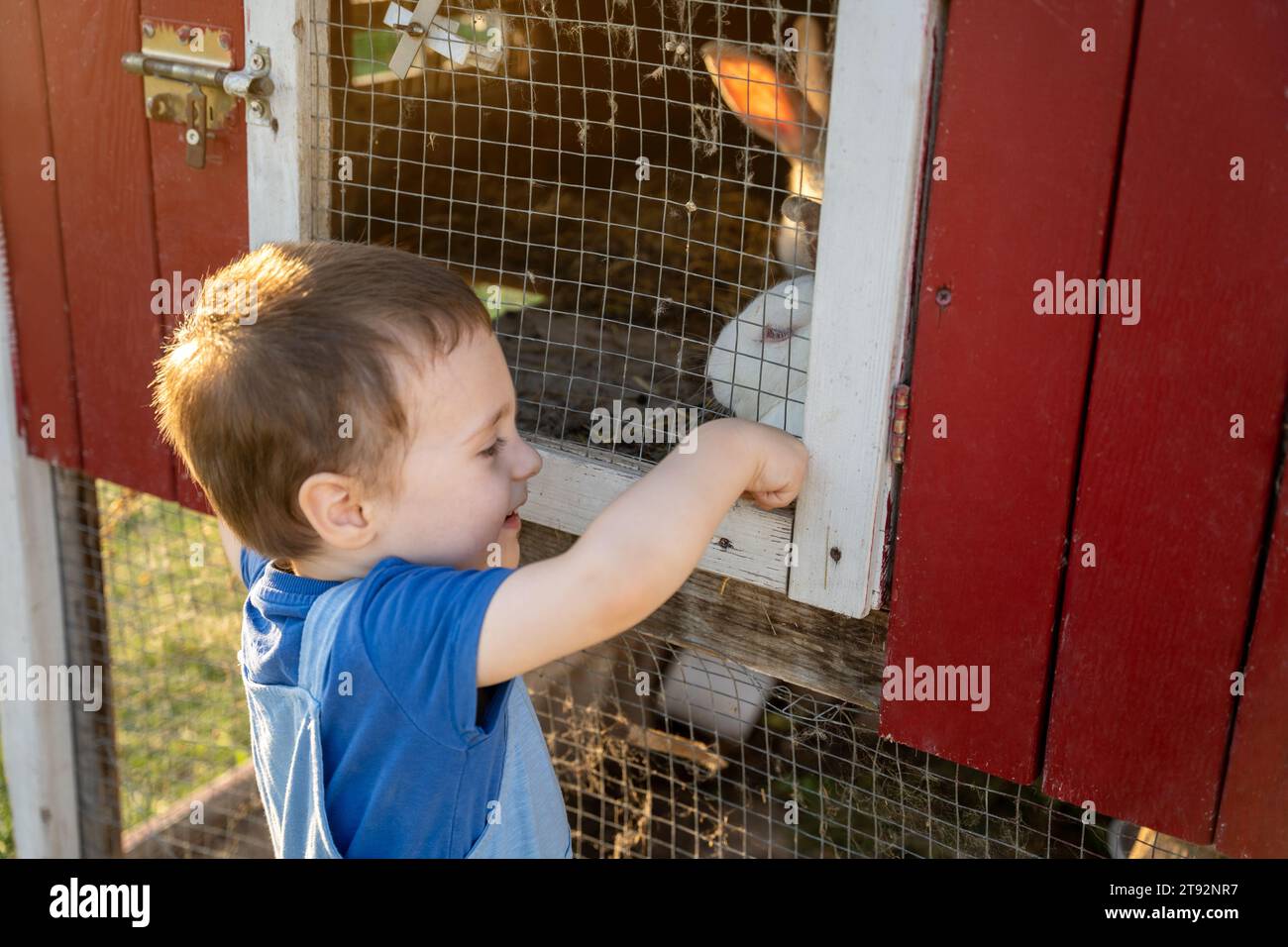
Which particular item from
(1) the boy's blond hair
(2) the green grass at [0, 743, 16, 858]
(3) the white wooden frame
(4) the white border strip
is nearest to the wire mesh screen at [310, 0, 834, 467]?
(4) the white border strip

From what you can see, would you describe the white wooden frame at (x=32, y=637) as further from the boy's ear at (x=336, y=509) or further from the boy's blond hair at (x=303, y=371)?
the boy's ear at (x=336, y=509)

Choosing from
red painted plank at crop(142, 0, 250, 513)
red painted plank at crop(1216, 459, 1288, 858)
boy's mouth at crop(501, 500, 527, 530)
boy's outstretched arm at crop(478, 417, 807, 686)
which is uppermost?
red painted plank at crop(142, 0, 250, 513)

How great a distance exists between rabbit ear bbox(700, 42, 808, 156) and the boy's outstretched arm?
1.97ft

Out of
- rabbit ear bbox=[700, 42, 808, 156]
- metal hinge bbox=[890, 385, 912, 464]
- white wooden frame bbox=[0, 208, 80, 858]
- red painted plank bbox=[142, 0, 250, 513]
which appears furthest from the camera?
white wooden frame bbox=[0, 208, 80, 858]

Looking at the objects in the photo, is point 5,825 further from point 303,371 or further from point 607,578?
point 607,578

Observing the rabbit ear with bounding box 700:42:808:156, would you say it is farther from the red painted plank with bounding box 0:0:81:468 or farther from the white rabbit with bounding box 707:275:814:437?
the red painted plank with bounding box 0:0:81:468

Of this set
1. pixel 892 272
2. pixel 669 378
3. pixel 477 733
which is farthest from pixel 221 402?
pixel 669 378

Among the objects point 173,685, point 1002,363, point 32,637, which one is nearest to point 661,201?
point 1002,363

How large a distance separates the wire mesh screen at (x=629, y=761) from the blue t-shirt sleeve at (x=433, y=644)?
1.95ft

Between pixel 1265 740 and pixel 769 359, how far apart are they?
0.68 metres

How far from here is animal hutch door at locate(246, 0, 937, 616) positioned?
4.03 ft

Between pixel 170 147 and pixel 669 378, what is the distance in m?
0.80

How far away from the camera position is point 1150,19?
105 centimetres
